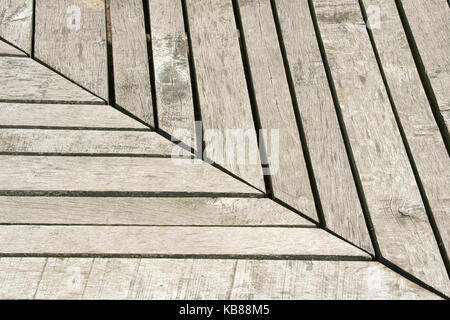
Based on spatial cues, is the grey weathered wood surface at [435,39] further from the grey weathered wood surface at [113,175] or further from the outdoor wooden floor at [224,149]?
the grey weathered wood surface at [113,175]

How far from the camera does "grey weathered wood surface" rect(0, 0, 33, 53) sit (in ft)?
6.44

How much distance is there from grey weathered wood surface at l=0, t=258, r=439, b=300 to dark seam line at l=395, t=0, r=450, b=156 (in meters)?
0.43

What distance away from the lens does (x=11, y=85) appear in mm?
1838

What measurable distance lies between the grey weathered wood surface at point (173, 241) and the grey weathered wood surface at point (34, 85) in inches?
15.5

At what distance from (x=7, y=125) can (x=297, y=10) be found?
2.74 ft

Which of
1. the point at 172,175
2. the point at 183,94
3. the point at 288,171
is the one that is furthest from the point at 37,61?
the point at 288,171

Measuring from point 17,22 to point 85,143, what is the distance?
1.67ft

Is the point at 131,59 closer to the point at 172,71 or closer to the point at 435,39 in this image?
the point at 172,71

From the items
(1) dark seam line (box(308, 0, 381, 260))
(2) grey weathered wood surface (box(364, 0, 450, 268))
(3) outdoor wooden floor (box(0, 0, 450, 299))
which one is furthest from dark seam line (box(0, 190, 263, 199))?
(2) grey weathered wood surface (box(364, 0, 450, 268))

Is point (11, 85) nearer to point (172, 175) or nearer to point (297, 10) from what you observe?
point (172, 175)

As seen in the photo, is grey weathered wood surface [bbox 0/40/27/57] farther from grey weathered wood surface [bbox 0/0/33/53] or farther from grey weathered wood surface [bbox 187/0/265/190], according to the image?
grey weathered wood surface [bbox 187/0/265/190]

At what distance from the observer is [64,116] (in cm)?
177
